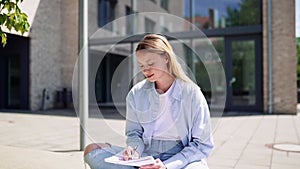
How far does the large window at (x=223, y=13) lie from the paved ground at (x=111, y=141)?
4.05m

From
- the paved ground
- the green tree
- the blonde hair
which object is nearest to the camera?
the blonde hair

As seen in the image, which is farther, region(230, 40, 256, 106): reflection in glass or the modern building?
region(230, 40, 256, 106): reflection in glass

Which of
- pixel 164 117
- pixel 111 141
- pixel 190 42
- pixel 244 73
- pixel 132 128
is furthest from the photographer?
pixel 244 73

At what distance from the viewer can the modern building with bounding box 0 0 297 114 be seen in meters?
9.31

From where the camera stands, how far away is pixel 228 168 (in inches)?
137

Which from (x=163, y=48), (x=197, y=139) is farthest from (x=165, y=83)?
(x=197, y=139)

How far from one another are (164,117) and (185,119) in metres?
0.12

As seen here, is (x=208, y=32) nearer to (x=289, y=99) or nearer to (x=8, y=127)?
(x=289, y=99)

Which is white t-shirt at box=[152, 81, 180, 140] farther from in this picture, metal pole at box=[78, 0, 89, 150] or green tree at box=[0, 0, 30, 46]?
metal pole at box=[78, 0, 89, 150]

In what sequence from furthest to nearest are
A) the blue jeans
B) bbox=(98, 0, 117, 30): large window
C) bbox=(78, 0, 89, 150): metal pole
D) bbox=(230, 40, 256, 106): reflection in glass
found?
bbox=(98, 0, 117, 30): large window, bbox=(230, 40, 256, 106): reflection in glass, bbox=(78, 0, 89, 150): metal pole, the blue jeans

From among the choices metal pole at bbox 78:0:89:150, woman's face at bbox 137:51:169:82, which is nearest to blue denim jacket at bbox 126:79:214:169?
woman's face at bbox 137:51:169:82

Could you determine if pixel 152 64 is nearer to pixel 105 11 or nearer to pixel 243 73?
pixel 243 73

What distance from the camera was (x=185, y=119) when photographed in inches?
66.0

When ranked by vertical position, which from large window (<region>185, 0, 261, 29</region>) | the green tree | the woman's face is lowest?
the woman's face
